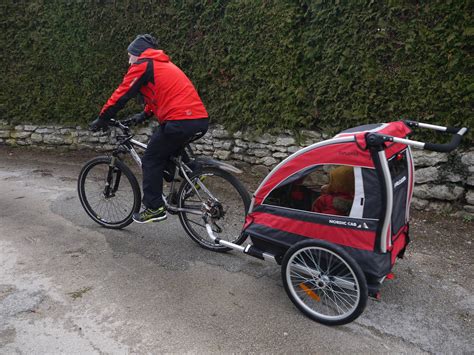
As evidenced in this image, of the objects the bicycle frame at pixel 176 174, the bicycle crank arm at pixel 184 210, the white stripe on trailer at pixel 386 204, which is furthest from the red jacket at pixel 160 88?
the white stripe on trailer at pixel 386 204

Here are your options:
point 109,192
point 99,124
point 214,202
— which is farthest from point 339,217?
point 109,192

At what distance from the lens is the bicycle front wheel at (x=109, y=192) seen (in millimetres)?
4363

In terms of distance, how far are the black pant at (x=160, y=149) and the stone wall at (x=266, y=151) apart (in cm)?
230

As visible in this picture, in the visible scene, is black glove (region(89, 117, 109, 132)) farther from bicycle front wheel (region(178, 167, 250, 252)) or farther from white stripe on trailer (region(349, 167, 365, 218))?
white stripe on trailer (region(349, 167, 365, 218))

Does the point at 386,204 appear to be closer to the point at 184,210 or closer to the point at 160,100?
the point at 184,210

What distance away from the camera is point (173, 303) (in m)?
3.22

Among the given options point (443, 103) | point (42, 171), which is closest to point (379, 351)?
point (443, 103)

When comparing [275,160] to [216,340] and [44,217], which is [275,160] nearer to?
[44,217]

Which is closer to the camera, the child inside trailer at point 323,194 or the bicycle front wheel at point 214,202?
the child inside trailer at point 323,194

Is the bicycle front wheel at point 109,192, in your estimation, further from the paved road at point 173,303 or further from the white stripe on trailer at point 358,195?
the white stripe on trailer at point 358,195

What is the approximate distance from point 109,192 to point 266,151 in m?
2.55

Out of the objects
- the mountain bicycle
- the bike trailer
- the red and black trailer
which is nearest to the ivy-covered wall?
the red and black trailer

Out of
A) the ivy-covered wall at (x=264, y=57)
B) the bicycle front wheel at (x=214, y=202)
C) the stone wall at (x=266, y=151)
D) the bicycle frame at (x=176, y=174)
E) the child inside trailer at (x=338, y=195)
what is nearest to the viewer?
the child inside trailer at (x=338, y=195)

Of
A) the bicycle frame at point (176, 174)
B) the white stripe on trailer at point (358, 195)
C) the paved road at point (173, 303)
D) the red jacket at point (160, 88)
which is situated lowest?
the paved road at point (173, 303)
